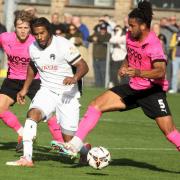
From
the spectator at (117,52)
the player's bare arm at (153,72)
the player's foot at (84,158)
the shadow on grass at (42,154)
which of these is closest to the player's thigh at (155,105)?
the player's bare arm at (153,72)

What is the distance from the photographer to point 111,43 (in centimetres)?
2972

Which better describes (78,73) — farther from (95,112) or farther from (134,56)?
(134,56)

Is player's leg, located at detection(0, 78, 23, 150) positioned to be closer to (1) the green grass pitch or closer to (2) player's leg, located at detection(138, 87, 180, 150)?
(1) the green grass pitch

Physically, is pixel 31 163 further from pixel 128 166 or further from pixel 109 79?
pixel 109 79

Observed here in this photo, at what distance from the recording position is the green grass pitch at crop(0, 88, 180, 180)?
12.3 m

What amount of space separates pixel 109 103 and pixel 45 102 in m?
0.97

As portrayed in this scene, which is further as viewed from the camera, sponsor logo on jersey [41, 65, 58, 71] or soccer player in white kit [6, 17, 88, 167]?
sponsor logo on jersey [41, 65, 58, 71]

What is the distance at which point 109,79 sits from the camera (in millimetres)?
30000

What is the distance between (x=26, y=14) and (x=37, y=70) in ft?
3.54

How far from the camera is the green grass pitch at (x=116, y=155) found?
1234 centimetres

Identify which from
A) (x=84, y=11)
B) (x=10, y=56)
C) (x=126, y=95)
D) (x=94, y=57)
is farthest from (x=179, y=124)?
(x=84, y=11)

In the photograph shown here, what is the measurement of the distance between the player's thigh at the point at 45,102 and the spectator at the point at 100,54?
662 inches

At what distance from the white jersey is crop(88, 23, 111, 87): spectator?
16755 millimetres

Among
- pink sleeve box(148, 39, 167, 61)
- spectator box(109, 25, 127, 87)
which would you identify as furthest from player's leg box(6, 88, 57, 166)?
spectator box(109, 25, 127, 87)
